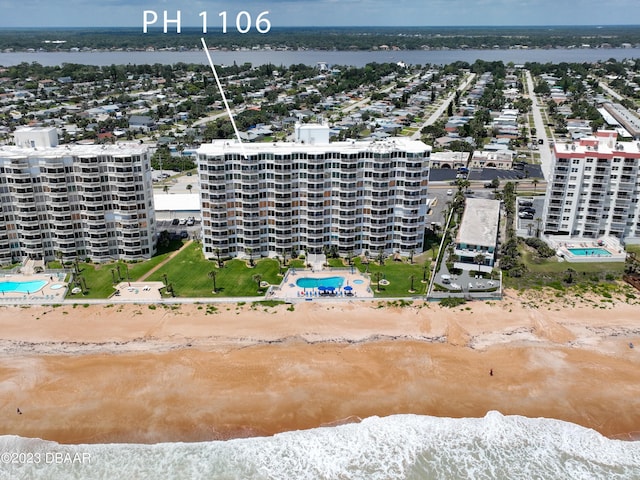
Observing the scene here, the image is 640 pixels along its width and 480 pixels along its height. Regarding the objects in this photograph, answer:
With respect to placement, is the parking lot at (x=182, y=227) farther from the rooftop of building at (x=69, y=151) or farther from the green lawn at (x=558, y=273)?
the green lawn at (x=558, y=273)

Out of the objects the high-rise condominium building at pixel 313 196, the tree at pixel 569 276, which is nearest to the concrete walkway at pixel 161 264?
the high-rise condominium building at pixel 313 196

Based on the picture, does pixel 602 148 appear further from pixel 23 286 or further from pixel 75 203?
pixel 23 286

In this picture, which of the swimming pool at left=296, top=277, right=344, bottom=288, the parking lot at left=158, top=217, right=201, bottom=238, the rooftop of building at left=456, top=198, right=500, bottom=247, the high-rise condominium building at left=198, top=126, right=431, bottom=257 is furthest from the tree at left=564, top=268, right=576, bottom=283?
the parking lot at left=158, top=217, right=201, bottom=238

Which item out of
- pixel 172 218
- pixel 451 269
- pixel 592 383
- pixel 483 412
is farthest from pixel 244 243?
pixel 592 383

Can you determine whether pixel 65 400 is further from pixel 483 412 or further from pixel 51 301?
pixel 483 412

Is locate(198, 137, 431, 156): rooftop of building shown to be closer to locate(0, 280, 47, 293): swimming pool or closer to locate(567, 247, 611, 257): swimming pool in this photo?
locate(0, 280, 47, 293): swimming pool

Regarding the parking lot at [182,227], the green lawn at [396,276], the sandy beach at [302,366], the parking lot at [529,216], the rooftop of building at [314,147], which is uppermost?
the rooftop of building at [314,147]

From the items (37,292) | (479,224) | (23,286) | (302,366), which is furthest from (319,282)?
(23,286)
